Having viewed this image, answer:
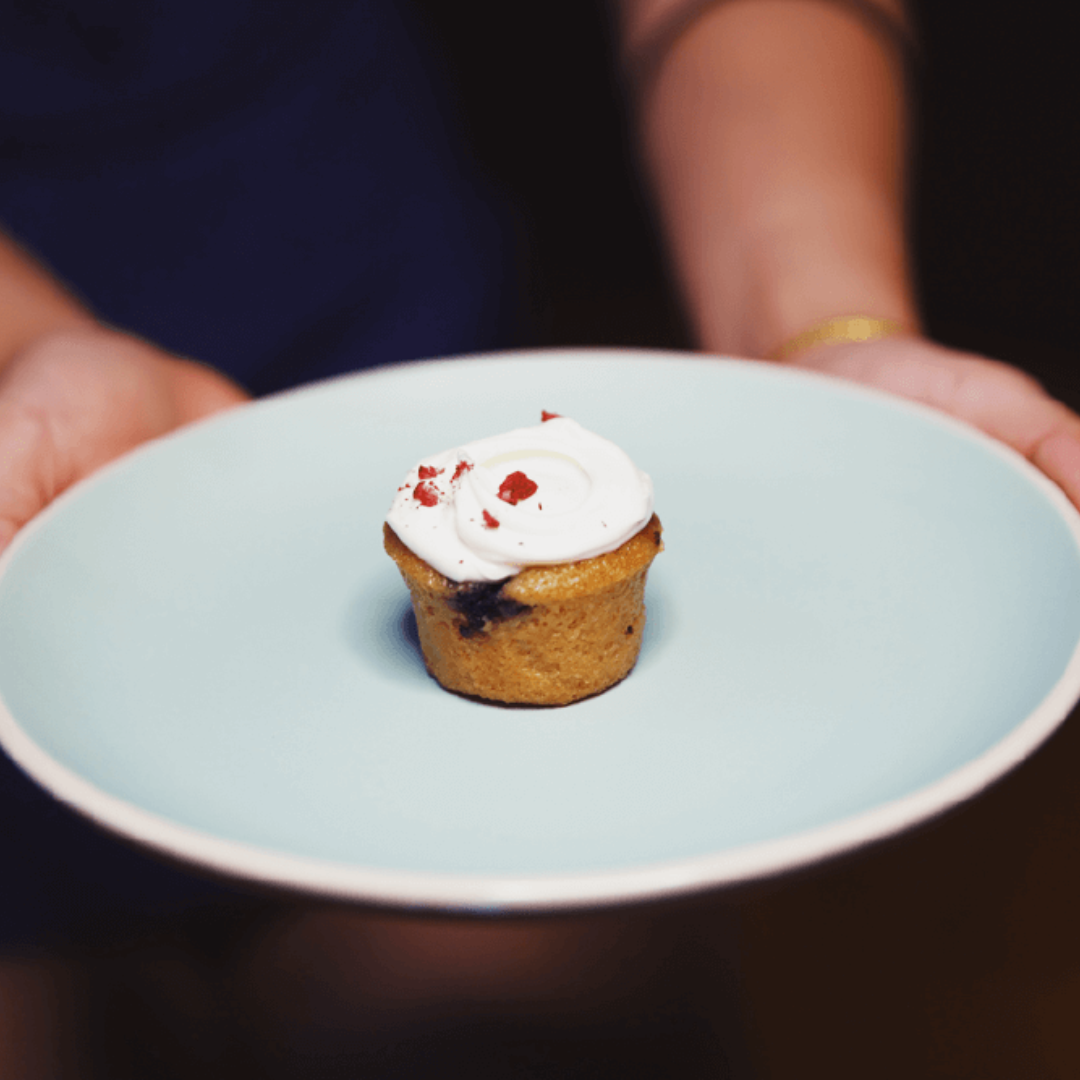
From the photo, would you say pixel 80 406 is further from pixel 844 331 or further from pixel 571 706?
pixel 844 331

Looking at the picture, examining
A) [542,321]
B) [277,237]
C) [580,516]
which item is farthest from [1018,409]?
[542,321]

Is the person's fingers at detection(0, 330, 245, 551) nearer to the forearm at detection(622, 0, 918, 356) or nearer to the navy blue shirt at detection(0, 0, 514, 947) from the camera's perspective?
the navy blue shirt at detection(0, 0, 514, 947)

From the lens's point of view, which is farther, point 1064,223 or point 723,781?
point 1064,223

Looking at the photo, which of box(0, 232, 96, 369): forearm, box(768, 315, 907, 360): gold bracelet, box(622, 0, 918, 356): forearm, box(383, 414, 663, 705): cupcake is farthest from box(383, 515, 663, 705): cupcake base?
box(0, 232, 96, 369): forearm

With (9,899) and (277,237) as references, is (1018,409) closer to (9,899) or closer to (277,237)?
(277,237)

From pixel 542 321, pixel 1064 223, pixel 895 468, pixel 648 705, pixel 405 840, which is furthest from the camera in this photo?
pixel 1064 223

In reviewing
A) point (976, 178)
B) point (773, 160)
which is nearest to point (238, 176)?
point (773, 160)
